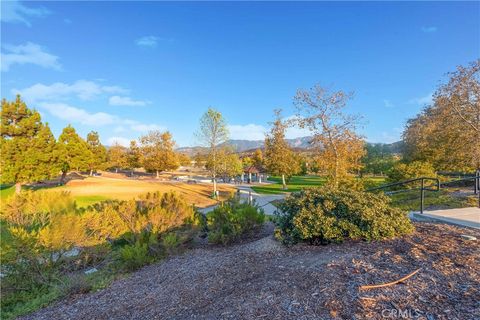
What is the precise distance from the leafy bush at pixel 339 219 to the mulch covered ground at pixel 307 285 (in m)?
Answer: 0.19

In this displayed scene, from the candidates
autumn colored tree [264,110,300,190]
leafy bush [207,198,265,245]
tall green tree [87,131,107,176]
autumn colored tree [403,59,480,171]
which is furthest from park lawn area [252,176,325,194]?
tall green tree [87,131,107,176]

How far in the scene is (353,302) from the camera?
2.39 metres

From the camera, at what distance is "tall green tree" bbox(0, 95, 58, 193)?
2041 centimetres

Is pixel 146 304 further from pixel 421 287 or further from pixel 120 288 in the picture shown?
pixel 421 287

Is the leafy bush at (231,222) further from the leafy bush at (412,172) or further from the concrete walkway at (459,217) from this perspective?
the leafy bush at (412,172)

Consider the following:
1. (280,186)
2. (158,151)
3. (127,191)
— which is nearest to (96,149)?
(158,151)

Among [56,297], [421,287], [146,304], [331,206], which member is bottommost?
[56,297]

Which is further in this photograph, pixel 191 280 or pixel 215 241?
pixel 215 241

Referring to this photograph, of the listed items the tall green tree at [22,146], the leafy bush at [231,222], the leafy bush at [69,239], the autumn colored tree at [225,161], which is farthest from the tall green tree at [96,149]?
the leafy bush at [231,222]

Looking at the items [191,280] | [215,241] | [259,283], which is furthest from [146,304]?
[215,241]

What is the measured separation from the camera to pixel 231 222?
5582 millimetres

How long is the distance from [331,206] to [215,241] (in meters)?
Answer: 2.53

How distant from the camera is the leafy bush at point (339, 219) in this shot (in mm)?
4156

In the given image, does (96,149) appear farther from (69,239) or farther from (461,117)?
(461,117)
